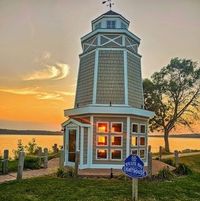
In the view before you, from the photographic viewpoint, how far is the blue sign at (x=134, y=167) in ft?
33.7

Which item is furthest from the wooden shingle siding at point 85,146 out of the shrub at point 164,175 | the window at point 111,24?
the window at point 111,24

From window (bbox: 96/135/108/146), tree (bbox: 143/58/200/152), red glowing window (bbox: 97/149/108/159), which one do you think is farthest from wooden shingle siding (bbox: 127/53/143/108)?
tree (bbox: 143/58/200/152)

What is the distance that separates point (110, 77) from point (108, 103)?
1677mm

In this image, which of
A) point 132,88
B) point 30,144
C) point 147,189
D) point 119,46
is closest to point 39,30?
point 119,46

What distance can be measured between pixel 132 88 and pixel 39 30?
24.5 feet

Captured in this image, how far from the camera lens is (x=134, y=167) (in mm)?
10359

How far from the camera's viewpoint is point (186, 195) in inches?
480

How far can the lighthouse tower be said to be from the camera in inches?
715

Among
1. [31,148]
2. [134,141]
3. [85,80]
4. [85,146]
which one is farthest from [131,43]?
[31,148]

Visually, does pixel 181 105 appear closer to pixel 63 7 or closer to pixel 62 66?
pixel 62 66

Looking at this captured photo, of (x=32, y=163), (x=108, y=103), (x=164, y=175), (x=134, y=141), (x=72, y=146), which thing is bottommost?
(x=164, y=175)

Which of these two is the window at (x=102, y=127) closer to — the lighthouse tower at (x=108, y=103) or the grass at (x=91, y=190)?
the lighthouse tower at (x=108, y=103)

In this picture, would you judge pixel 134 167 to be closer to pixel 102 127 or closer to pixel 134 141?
pixel 102 127

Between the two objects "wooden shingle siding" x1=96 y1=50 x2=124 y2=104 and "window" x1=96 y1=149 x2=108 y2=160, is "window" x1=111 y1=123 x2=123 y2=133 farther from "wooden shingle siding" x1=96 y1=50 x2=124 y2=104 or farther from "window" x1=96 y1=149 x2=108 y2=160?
"wooden shingle siding" x1=96 y1=50 x2=124 y2=104
